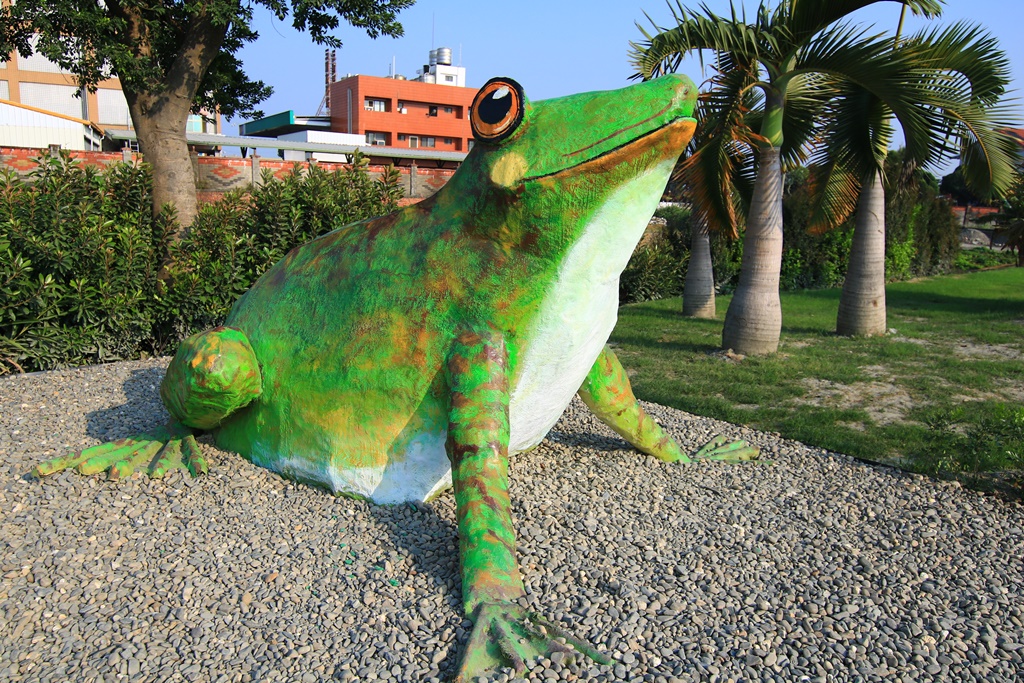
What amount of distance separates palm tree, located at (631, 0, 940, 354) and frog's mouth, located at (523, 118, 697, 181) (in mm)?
5172

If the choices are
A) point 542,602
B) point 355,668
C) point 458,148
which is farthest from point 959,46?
point 458,148

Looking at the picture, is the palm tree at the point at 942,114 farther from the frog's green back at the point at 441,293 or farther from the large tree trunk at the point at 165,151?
the large tree trunk at the point at 165,151

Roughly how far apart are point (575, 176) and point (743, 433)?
3.28 metres

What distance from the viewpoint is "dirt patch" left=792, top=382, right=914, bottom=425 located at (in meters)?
6.54

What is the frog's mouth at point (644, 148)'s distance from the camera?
9.30 feet

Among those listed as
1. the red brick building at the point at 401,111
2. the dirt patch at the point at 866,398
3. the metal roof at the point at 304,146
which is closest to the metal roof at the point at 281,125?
the red brick building at the point at 401,111

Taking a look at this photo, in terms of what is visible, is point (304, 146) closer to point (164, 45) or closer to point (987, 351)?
point (164, 45)

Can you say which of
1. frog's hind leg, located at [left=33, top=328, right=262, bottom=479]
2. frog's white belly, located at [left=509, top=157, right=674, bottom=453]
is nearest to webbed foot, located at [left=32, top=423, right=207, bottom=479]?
frog's hind leg, located at [left=33, top=328, right=262, bottom=479]

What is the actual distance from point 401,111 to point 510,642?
45.4m

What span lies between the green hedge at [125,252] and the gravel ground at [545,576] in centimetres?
285

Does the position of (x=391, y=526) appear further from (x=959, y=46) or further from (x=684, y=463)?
(x=959, y=46)

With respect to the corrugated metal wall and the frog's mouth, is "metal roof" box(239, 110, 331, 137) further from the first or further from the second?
the frog's mouth

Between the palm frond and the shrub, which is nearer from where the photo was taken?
the shrub

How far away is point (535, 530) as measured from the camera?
11.7 ft
